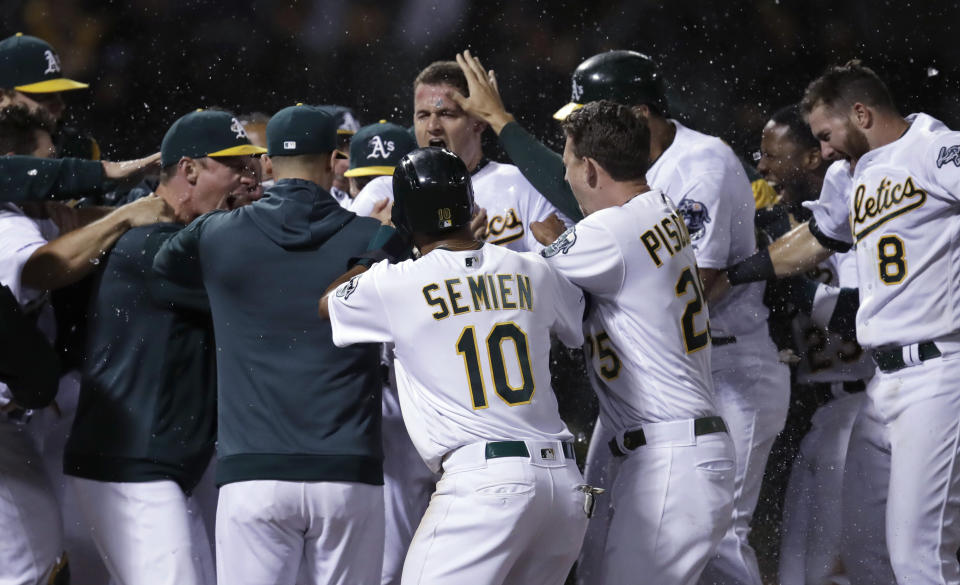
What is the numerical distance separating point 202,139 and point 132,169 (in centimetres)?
58

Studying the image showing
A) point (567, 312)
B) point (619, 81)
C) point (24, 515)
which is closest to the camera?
point (567, 312)

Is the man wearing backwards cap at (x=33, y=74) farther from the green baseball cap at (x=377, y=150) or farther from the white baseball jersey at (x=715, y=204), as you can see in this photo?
the white baseball jersey at (x=715, y=204)

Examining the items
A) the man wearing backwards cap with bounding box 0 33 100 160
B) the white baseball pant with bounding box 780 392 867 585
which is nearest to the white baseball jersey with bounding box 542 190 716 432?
the white baseball pant with bounding box 780 392 867 585

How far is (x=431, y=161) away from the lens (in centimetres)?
313

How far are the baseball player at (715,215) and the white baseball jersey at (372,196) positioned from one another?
1.91ft

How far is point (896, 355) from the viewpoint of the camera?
161 inches

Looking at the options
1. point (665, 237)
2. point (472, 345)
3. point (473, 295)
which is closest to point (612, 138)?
point (665, 237)

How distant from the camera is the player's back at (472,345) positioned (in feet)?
9.74

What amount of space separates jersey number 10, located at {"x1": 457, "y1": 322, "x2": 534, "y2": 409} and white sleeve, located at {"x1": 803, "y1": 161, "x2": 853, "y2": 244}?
2.07 metres

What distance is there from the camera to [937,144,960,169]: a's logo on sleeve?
3.92 m

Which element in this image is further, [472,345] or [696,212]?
[696,212]

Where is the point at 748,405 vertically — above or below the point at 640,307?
below

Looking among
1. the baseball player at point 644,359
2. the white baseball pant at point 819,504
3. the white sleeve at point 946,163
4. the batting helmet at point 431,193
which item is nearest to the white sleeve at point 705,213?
the white sleeve at point 946,163

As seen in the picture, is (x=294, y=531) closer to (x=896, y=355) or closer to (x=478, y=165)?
(x=478, y=165)
